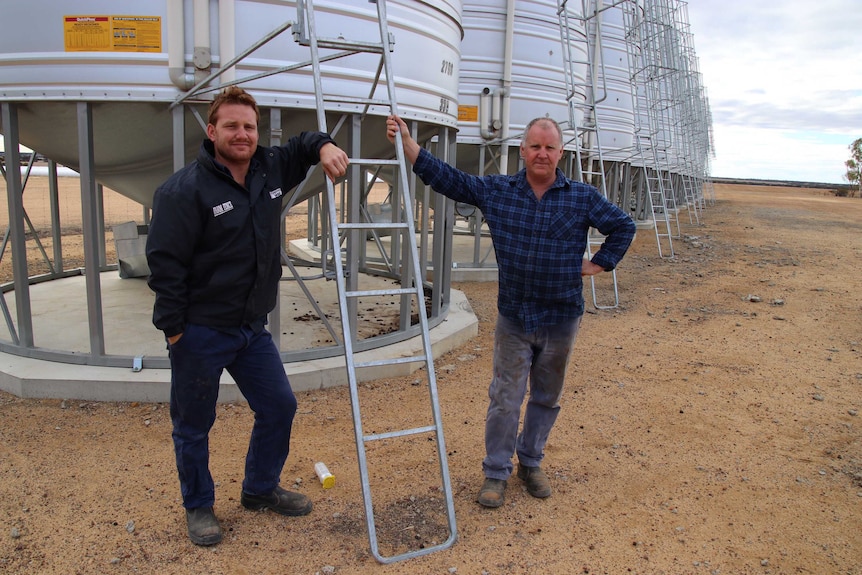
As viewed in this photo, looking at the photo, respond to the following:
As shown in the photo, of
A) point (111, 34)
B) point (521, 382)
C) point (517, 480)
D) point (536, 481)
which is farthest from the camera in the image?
point (111, 34)

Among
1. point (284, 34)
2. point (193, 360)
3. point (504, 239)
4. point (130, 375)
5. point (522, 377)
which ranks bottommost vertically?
point (130, 375)

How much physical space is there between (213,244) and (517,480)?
2.25 meters

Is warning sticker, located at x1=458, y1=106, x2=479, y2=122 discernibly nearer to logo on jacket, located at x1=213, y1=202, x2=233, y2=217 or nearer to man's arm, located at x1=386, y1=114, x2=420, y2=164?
man's arm, located at x1=386, y1=114, x2=420, y2=164

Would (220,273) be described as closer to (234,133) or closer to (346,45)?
(234,133)

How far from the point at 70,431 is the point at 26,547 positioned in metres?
1.42

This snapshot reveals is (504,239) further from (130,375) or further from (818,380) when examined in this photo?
(818,380)

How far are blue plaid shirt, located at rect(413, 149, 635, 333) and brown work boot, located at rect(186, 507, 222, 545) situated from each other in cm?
183

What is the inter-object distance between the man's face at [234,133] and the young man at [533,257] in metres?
0.72

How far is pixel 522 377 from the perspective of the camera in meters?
3.50

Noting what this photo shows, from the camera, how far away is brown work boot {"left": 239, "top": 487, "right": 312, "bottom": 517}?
3.38 metres

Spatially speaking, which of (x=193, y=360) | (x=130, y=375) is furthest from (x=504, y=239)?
(x=130, y=375)

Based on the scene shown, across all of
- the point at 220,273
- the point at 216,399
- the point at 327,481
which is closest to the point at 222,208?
the point at 220,273

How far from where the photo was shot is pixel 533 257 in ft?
10.9

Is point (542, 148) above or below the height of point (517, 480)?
above
